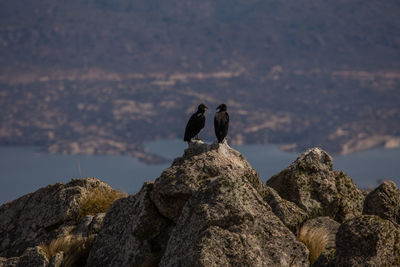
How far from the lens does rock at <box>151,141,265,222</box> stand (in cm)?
1092

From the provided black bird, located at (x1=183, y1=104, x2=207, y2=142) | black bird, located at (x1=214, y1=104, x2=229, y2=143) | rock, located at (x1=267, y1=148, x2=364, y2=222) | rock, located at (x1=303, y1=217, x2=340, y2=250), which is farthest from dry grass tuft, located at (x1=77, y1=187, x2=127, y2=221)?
rock, located at (x1=303, y1=217, x2=340, y2=250)

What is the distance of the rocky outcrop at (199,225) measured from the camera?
30.6 ft

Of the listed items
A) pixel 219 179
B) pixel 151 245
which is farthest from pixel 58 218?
pixel 219 179

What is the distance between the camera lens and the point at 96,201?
13.6 meters

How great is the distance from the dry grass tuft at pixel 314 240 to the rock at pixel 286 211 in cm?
21

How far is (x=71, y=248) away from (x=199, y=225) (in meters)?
3.14

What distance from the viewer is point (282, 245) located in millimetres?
9852

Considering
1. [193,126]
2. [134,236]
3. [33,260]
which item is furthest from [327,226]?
[193,126]

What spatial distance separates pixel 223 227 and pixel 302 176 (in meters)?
4.55

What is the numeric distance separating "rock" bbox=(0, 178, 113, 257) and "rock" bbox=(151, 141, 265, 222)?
2.64 metres

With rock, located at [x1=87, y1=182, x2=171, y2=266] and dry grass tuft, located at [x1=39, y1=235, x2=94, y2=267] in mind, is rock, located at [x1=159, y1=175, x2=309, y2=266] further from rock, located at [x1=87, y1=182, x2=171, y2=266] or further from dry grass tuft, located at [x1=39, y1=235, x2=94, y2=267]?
dry grass tuft, located at [x1=39, y1=235, x2=94, y2=267]

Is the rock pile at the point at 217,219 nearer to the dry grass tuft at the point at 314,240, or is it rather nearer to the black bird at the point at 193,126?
the dry grass tuft at the point at 314,240

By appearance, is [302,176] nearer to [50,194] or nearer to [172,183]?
[172,183]

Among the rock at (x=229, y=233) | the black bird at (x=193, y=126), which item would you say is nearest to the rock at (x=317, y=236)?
the rock at (x=229, y=233)
